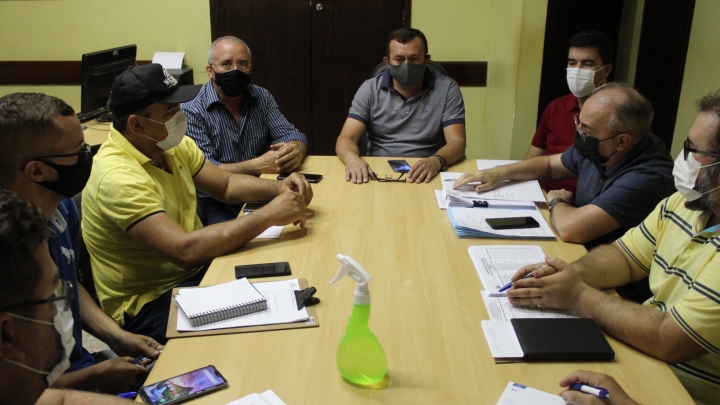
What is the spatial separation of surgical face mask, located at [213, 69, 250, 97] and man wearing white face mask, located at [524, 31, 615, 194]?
1.52 meters

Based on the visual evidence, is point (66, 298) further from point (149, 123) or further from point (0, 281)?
point (149, 123)

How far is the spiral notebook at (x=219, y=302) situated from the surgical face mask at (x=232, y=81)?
1.48m

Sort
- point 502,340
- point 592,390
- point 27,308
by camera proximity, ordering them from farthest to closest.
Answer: point 502,340
point 592,390
point 27,308

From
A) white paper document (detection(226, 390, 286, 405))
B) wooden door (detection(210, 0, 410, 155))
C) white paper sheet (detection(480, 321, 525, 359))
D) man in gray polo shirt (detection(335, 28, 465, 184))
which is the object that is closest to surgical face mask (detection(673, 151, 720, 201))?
white paper sheet (detection(480, 321, 525, 359))

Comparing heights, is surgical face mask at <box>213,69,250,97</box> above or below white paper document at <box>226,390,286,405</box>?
above

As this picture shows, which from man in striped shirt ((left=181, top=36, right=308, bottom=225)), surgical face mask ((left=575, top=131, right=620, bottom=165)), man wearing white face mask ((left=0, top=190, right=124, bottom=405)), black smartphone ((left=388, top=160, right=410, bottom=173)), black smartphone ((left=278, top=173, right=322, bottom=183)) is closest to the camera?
man wearing white face mask ((left=0, top=190, right=124, bottom=405))

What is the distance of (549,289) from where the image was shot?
1.48 meters

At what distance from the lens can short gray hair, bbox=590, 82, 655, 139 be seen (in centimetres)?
200

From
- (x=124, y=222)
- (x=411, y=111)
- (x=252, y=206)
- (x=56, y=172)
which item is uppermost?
(x=56, y=172)

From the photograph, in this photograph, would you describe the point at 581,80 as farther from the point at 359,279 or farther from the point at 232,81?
the point at 359,279

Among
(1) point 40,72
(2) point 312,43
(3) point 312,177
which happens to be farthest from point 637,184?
(1) point 40,72

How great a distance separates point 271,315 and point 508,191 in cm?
→ 124

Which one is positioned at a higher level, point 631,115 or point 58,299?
point 631,115

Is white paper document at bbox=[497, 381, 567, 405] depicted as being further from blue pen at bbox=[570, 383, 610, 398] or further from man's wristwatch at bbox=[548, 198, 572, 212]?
man's wristwatch at bbox=[548, 198, 572, 212]
